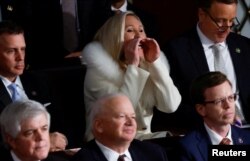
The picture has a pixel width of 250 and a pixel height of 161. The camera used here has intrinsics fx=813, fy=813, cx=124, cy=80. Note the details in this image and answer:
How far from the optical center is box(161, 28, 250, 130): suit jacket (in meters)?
4.24

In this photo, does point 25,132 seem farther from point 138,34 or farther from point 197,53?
point 197,53

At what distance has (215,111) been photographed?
138 inches

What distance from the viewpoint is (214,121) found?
138 inches

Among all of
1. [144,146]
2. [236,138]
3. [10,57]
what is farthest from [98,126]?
[10,57]

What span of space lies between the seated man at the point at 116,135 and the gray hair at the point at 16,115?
240mm

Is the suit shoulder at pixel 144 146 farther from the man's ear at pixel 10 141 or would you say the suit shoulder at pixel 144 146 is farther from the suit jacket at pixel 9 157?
the man's ear at pixel 10 141

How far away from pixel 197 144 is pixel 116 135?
390 millimetres

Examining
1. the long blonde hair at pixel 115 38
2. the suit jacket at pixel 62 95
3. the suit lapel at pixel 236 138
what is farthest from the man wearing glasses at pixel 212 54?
the suit lapel at pixel 236 138

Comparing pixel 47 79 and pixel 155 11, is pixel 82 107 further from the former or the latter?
pixel 155 11

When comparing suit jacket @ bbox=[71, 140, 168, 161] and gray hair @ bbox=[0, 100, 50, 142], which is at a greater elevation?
gray hair @ bbox=[0, 100, 50, 142]

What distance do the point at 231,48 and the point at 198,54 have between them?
20cm

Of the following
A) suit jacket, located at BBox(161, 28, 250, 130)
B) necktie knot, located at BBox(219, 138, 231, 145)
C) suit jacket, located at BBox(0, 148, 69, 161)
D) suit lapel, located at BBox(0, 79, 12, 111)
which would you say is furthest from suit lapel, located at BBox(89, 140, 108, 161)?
suit jacket, located at BBox(161, 28, 250, 130)

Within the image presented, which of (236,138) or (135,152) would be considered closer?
(135,152)

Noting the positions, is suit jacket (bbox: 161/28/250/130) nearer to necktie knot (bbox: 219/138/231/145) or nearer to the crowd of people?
the crowd of people
